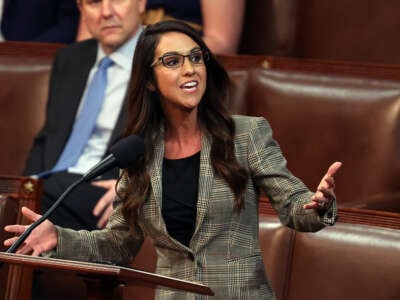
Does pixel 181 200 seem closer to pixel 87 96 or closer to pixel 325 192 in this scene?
pixel 325 192

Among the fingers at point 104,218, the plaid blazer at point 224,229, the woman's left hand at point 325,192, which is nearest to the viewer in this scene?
the woman's left hand at point 325,192

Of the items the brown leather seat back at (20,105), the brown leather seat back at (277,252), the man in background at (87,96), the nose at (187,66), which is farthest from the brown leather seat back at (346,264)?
the brown leather seat back at (20,105)

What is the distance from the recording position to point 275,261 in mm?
1212

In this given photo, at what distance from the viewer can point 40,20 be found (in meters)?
1.90

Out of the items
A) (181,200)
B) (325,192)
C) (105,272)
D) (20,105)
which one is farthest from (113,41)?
(105,272)

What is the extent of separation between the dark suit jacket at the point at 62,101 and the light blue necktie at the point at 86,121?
1cm

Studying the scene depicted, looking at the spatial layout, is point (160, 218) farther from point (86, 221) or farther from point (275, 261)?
point (86, 221)

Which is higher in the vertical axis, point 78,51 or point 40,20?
point 40,20

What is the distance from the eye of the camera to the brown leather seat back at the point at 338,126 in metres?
1.45

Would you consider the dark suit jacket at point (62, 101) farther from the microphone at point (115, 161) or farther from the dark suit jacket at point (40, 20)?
the microphone at point (115, 161)

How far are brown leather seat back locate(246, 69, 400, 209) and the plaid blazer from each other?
1.39ft

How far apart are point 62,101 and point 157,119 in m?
0.54

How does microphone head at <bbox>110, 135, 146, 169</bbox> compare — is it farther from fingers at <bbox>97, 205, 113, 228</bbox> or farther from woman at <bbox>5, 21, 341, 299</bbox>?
fingers at <bbox>97, 205, 113, 228</bbox>

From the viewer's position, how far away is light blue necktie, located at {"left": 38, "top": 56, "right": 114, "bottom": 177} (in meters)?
1.56
